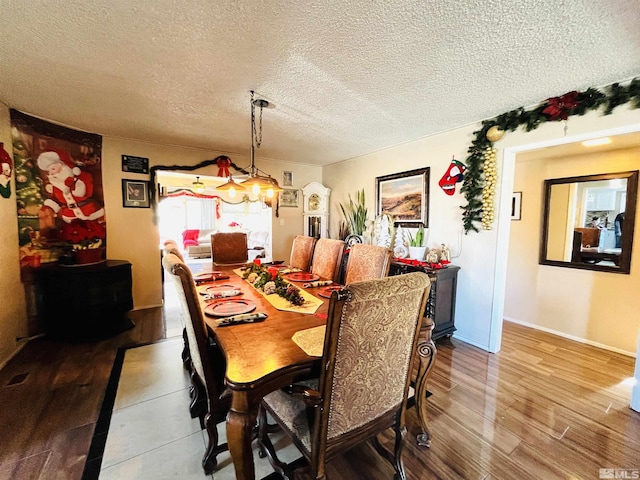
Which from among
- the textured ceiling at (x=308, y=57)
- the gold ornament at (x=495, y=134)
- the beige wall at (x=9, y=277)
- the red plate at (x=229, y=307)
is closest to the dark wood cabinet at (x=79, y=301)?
the beige wall at (x=9, y=277)

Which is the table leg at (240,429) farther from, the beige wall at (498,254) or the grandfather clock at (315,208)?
the grandfather clock at (315,208)

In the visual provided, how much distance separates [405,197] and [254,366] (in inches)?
119

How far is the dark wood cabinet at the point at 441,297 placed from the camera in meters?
2.71

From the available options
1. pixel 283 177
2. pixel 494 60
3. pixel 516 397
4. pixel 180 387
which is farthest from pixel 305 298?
pixel 283 177

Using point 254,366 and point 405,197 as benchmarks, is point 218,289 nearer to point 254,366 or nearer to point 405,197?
point 254,366

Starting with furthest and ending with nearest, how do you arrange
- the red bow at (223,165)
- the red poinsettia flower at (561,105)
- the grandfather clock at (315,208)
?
the grandfather clock at (315,208) → the red bow at (223,165) → the red poinsettia flower at (561,105)

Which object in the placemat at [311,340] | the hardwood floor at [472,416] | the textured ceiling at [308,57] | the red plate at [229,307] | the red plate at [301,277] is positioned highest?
the textured ceiling at [308,57]

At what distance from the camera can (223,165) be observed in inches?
151

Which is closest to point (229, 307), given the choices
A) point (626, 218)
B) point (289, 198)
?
point (289, 198)

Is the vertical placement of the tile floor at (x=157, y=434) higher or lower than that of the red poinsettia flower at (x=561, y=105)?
lower

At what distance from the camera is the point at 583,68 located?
1.77 metres

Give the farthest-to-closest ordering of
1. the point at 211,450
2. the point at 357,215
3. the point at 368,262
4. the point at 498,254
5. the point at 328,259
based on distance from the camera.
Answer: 1. the point at 357,215
2. the point at 328,259
3. the point at 498,254
4. the point at 368,262
5. the point at 211,450

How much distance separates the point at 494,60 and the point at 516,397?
237 cm

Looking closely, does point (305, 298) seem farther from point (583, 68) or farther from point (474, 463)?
point (583, 68)
